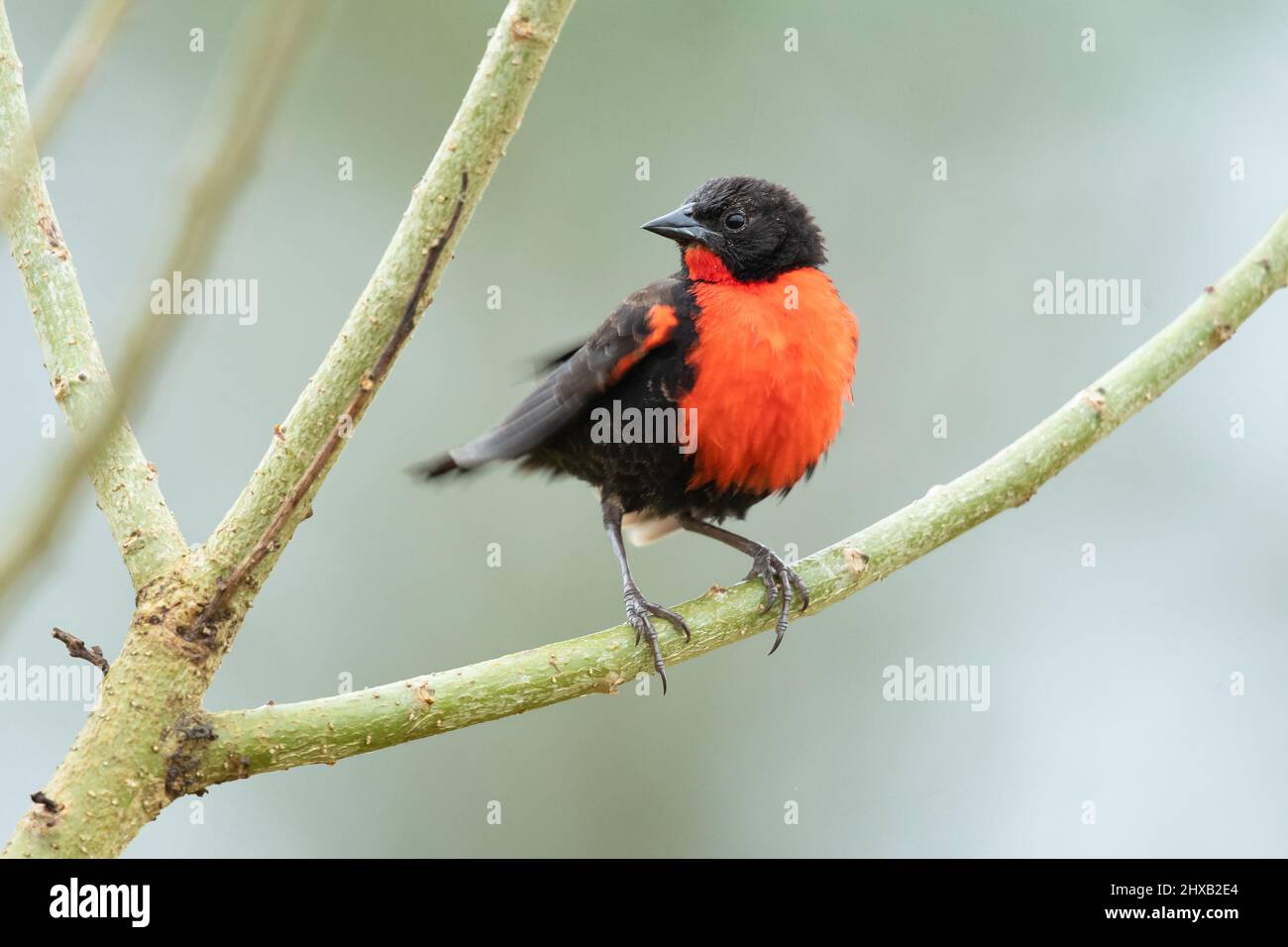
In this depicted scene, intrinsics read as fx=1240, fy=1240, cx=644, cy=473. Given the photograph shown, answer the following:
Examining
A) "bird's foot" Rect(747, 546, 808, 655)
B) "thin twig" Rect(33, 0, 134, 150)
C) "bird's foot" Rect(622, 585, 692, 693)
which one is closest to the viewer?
"thin twig" Rect(33, 0, 134, 150)

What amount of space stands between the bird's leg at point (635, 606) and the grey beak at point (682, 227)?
97cm

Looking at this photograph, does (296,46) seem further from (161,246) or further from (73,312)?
(73,312)

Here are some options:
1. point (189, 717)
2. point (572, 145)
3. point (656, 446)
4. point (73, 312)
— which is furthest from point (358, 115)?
point (189, 717)

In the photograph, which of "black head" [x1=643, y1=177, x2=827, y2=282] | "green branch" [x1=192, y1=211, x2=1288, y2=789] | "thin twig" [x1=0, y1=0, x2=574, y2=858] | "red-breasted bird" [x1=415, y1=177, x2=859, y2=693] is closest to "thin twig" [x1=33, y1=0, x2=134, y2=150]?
"thin twig" [x1=0, y1=0, x2=574, y2=858]

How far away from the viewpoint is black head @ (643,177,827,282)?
4316 mm

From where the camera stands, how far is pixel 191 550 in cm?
243

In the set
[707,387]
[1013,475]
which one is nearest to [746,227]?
[707,387]

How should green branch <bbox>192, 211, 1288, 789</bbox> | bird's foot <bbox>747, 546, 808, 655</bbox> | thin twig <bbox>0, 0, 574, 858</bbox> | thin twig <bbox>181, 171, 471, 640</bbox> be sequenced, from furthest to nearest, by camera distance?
bird's foot <bbox>747, 546, 808, 655</bbox>
green branch <bbox>192, 211, 1288, 789</bbox>
thin twig <bbox>181, 171, 471, 640</bbox>
thin twig <bbox>0, 0, 574, 858</bbox>

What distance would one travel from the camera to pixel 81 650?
2.27 meters

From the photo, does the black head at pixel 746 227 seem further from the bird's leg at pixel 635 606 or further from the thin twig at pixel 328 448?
the thin twig at pixel 328 448

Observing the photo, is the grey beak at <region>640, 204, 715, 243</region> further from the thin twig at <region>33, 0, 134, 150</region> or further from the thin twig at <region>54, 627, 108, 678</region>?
the thin twig at <region>33, 0, 134, 150</region>

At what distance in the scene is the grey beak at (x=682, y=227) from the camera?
14.3 feet

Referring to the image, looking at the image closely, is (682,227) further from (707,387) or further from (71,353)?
(71,353)

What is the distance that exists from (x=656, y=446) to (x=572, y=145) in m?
4.17
